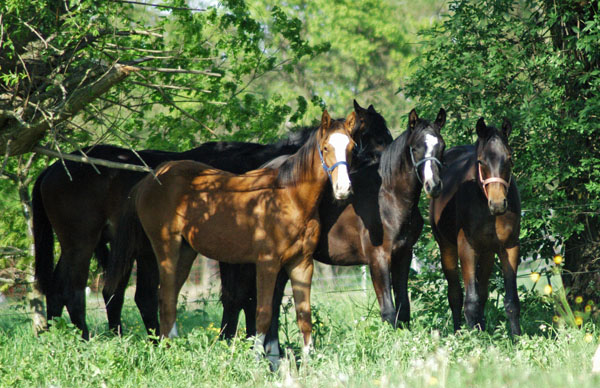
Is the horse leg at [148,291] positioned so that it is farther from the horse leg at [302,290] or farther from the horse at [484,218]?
the horse at [484,218]

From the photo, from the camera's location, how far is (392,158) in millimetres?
7316

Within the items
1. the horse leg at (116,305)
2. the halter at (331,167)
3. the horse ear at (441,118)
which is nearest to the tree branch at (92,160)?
the halter at (331,167)

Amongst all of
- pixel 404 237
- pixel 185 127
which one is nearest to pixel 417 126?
pixel 404 237

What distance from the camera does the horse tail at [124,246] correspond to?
735 cm

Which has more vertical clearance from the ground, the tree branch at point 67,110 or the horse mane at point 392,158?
the tree branch at point 67,110

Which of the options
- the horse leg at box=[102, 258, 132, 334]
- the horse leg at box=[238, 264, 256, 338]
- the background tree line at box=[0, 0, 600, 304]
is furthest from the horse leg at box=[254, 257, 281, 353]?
the horse leg at box=[102, 258, 132, 334]

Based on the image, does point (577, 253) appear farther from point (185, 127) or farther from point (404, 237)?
point (185, 127)

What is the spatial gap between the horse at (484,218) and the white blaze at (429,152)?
0.54 meters

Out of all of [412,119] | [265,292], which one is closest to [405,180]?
[412,119]

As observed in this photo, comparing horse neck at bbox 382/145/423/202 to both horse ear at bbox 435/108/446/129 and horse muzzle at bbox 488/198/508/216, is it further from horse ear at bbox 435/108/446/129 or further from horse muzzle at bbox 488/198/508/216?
horse muzzle at bbox 488/198/508/216

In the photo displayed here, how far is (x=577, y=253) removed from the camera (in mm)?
8805

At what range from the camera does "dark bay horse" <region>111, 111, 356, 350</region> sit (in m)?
6.64

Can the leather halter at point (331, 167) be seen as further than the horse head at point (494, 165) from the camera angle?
No

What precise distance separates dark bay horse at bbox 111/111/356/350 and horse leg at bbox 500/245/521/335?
1.97m
